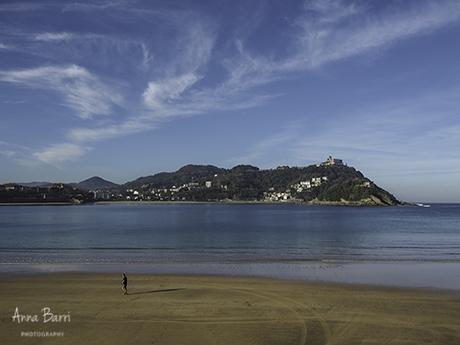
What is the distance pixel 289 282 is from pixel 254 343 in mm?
11738

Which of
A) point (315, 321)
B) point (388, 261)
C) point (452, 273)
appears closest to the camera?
point (315, 321)

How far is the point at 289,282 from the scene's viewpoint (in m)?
27.2

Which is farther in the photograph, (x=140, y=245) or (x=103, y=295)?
(x=140, y=245)

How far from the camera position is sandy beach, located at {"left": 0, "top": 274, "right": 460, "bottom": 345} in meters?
16.6

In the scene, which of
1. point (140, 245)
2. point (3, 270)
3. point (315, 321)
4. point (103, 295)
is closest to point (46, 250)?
point (140, 245)

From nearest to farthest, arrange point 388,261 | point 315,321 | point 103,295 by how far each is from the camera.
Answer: point 315,321 → point 103,295 → point 388,261

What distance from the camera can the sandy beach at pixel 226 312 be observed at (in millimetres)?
16578

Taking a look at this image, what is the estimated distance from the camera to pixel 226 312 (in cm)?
1981

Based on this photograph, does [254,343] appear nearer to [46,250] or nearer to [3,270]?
[3,270]

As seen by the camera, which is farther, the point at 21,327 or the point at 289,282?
the point at 289,282

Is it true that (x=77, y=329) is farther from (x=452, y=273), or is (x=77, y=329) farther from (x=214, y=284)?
(x=452, y=273)

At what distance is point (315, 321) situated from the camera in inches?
730

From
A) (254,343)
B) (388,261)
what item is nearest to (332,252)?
(388,261)

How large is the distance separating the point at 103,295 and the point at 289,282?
34.8ft
